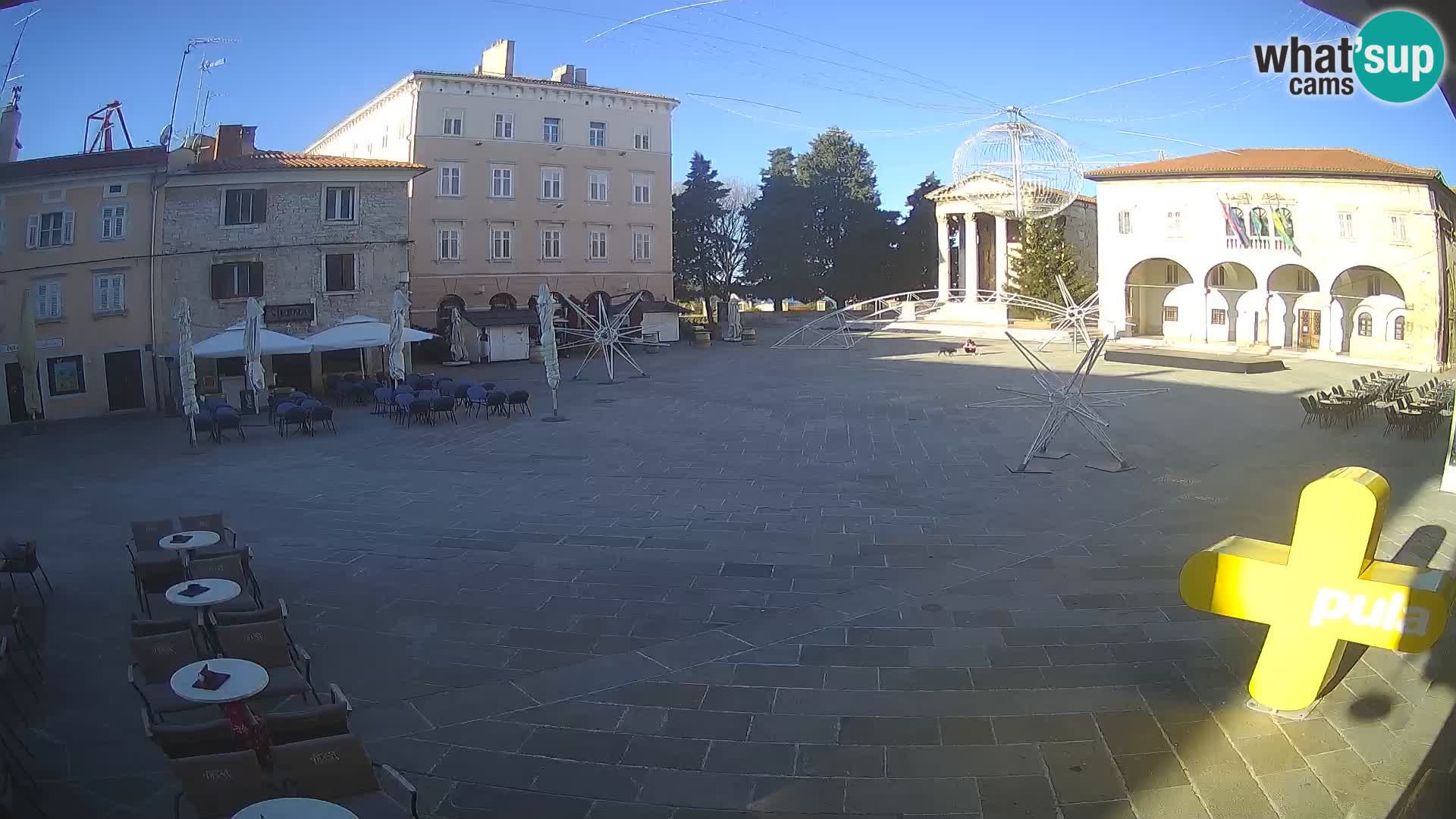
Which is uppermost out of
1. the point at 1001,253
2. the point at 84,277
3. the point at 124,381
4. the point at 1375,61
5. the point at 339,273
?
the point at 1001,253

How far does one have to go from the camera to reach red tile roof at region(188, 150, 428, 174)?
25812 millimetres

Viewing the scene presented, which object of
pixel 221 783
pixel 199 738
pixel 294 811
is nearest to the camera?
pixel 294 811

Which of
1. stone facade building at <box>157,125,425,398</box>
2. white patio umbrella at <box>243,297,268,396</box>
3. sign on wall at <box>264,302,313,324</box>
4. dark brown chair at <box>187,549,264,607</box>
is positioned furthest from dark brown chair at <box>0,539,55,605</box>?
sign on wall at <box>264,302,313,324</box>

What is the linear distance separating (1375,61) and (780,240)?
55284 millimetres

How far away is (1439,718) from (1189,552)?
3858 mm

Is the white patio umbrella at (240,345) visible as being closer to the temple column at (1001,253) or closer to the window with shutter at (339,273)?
the window with shutter at (339,273)

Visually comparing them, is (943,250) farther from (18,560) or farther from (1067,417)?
(18,560)

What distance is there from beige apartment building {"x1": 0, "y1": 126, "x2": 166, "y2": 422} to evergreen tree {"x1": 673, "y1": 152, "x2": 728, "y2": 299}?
1343 inches

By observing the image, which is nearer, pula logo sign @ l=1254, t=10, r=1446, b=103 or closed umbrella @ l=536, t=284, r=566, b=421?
pula logo sign @ l=1254, t=10, r=1446, b=103

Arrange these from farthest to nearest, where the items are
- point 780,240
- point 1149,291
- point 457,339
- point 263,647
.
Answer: point 780,240, point 1149,291, point 457,339, point 263,647

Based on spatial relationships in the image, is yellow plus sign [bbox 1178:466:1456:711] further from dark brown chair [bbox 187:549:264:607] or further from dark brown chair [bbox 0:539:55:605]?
dark brown chair [bbox 0:539:55:605]

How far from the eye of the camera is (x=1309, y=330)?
28781 millimetres

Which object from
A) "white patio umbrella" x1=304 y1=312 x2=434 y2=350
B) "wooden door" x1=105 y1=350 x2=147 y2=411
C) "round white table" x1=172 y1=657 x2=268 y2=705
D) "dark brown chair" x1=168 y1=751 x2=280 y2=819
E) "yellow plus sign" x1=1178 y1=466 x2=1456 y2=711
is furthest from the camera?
"wooden door" x1=105 y1=350 x2=147 y2=411

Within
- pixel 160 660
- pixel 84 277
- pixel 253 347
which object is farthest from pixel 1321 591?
pixel 84 277
